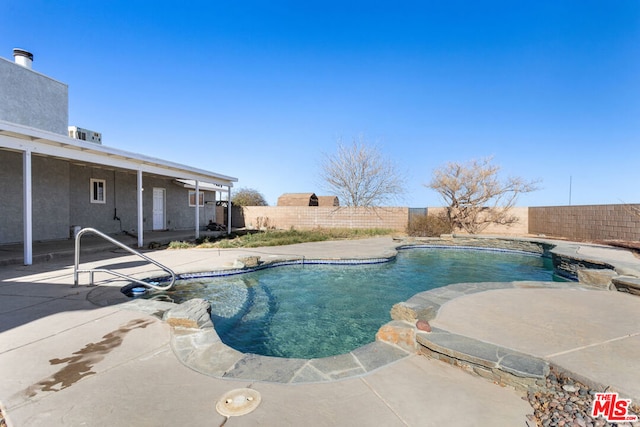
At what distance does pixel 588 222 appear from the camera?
12.7 meters

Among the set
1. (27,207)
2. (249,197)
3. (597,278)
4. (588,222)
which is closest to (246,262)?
(27,207)

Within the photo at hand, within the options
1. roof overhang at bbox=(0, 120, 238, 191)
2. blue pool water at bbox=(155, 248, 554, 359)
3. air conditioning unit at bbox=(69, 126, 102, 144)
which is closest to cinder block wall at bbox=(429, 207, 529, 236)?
blue pool water at bbox=(155, 248, 554, 359)

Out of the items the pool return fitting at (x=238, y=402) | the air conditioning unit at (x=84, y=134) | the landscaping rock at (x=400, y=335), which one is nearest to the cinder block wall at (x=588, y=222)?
the landscaping rock at (x=400, y=335)

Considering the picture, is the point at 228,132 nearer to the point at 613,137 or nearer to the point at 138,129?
the point at 138,129

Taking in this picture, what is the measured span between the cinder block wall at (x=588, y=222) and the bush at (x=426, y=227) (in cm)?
464

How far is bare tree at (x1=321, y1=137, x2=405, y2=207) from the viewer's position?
21.3m

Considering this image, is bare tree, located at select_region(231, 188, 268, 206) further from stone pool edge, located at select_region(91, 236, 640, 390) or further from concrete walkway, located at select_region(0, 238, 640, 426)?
stone pool edge, located at select_region(91, 236, 640, 390)

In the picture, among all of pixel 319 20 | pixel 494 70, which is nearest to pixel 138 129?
pixel 319 20

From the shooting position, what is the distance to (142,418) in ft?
5.74

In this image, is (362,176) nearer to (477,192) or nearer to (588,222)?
(477,192)

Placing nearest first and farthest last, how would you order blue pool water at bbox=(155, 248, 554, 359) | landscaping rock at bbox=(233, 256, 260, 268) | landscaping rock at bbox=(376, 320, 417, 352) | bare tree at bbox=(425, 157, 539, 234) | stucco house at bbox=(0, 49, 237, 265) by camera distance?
landscaping rock at bbox=(376, 320, 417, 352) < blue pool water at bbox=(155, 248, 554, 359) < stucco house at bbox=(0, 49, 237, 265) < landscaping rock at bbox=(233, 256, 260, 268) < bare tree at bbox=(425, 157, 539, 234)

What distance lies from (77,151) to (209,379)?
8399 mm

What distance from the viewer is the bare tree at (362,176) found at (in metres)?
21.3

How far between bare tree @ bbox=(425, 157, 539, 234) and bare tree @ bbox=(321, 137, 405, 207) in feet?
14.5
